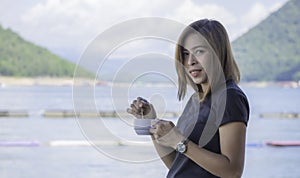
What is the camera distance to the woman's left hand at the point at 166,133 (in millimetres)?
1045

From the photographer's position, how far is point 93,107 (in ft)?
3.83

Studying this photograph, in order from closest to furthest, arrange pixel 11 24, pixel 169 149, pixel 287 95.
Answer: pixel 169 149 < pixel 11 24 < pixel 287 95

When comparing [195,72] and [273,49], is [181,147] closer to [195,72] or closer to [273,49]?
[195,72]

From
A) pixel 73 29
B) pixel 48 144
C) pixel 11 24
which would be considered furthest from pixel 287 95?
pixel 48 144

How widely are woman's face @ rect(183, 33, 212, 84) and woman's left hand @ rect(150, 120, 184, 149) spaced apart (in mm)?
106

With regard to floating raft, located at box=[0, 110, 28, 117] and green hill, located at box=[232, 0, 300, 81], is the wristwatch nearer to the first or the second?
floating raft, located at box=[0, 110, 28, 117]

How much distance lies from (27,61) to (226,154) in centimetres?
2260

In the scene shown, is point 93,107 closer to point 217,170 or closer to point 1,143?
point 217,170

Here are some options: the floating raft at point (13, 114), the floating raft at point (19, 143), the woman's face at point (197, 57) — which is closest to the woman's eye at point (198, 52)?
the woman's face at point (197, 57)

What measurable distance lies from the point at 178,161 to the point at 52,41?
26.2 meters

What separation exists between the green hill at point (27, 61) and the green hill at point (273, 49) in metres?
6.94

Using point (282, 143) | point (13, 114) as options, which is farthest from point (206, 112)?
point (13, 114)

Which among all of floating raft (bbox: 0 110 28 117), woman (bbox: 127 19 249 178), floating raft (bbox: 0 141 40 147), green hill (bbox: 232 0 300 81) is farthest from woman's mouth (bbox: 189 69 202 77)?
green hill (bbox: 232 0 300 81)

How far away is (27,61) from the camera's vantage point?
2323cm
